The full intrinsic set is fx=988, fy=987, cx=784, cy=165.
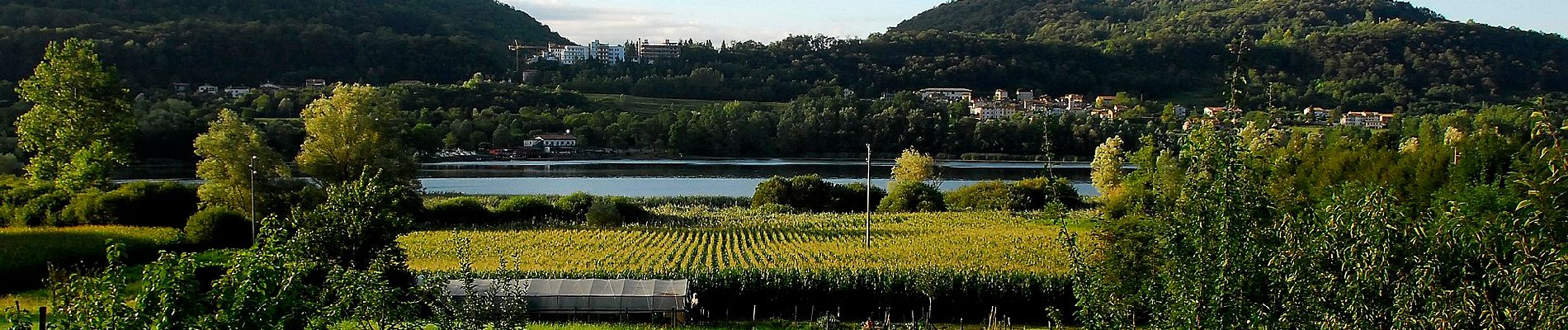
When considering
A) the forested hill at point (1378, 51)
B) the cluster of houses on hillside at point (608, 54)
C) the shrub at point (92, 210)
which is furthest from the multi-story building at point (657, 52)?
the shrub at point (92, 210)

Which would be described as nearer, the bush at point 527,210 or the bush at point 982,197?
the bush at point 527,210

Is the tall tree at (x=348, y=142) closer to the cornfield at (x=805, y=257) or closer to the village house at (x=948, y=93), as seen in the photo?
the cornfield at (x=805, y=257)

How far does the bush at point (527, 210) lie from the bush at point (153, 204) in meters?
9.78

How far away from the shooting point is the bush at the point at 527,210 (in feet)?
118

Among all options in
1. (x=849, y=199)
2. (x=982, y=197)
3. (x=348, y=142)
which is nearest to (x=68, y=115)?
(x=348, y=142)

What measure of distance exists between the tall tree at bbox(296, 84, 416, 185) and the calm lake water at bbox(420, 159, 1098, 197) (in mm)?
17655

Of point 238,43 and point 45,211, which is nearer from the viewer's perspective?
point 45,211

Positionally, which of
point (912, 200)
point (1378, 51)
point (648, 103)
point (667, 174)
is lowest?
point (667, 174)

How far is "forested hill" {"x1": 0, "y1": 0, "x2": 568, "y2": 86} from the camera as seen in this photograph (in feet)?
291

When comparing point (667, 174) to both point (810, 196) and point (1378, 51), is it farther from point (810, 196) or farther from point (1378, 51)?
point (1378, 51)

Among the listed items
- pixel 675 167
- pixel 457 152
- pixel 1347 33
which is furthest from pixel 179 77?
pixel 1347 33

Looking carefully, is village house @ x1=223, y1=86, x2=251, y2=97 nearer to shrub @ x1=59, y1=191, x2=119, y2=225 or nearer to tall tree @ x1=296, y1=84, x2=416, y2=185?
tall tree @ x1=296, y1=84, x2=416, y2=185

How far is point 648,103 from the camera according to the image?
4491 inches

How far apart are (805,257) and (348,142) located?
1904 centimetres
